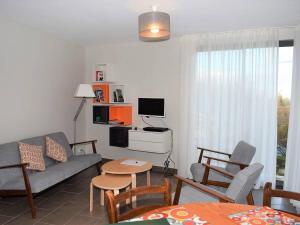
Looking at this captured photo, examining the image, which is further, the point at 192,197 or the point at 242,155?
the point at 242,155

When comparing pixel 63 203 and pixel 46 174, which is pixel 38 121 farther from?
pixel 63 203

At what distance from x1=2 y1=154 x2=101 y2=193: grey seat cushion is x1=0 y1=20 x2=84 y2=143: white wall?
80 centimetres

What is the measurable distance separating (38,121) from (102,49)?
77.3 inches

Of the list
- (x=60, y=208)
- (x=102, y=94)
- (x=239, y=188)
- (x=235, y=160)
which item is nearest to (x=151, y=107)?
(x=102, y=94)

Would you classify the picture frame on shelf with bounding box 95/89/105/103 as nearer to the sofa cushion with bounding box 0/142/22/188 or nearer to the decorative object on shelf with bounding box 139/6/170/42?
the sofa cushion with bounding box 0/142/22/188

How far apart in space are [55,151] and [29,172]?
1.71ft

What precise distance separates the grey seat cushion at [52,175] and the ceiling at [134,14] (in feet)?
6.69

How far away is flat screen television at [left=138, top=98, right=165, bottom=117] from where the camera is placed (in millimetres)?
4416

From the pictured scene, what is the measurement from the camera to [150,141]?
14.1ft

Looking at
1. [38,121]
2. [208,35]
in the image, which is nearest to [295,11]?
[208,35]

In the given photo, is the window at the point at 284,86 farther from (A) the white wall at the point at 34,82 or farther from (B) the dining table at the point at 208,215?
(A) the white wall at the point at 34,82

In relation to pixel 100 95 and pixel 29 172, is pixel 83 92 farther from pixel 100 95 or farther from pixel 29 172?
pixel 29 172

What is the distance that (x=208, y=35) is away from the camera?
4051mm

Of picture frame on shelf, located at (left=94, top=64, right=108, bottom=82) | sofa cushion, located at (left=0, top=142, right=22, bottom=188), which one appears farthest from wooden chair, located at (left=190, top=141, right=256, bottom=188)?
picture frame on shelf, located at (left=94, top=64, right=108, bottom=82)
